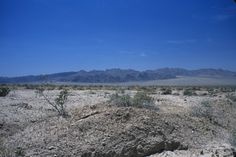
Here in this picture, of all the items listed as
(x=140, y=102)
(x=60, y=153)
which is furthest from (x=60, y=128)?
(x=140, y=102)

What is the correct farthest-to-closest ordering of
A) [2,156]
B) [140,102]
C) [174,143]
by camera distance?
1. [140,102]
2. [174,143]
3. [2,156]

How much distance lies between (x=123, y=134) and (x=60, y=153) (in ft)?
8.19

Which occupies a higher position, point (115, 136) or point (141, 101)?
point (141, 101)

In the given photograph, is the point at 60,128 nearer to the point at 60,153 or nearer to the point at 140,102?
the point at 60,153

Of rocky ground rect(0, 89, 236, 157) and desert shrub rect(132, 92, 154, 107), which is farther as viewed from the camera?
desert shrub rect(132, 92, 154, 107)

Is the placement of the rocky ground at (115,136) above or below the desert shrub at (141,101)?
below

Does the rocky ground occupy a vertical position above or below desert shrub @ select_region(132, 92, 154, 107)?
below

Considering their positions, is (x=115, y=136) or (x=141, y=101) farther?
(x=141, y=101)

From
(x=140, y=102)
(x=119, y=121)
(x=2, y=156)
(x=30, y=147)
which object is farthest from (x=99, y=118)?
(x=140, y=102)

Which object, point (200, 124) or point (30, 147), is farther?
point (200, 124)

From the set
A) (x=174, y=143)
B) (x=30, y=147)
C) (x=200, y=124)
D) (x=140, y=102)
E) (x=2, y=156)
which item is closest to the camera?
(x=2, y=156)

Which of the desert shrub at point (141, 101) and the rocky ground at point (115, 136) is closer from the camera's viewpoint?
the rocky ground at point (115, 136)

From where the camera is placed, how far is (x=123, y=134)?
13805mm

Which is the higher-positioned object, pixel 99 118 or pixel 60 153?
pixel 99 118
